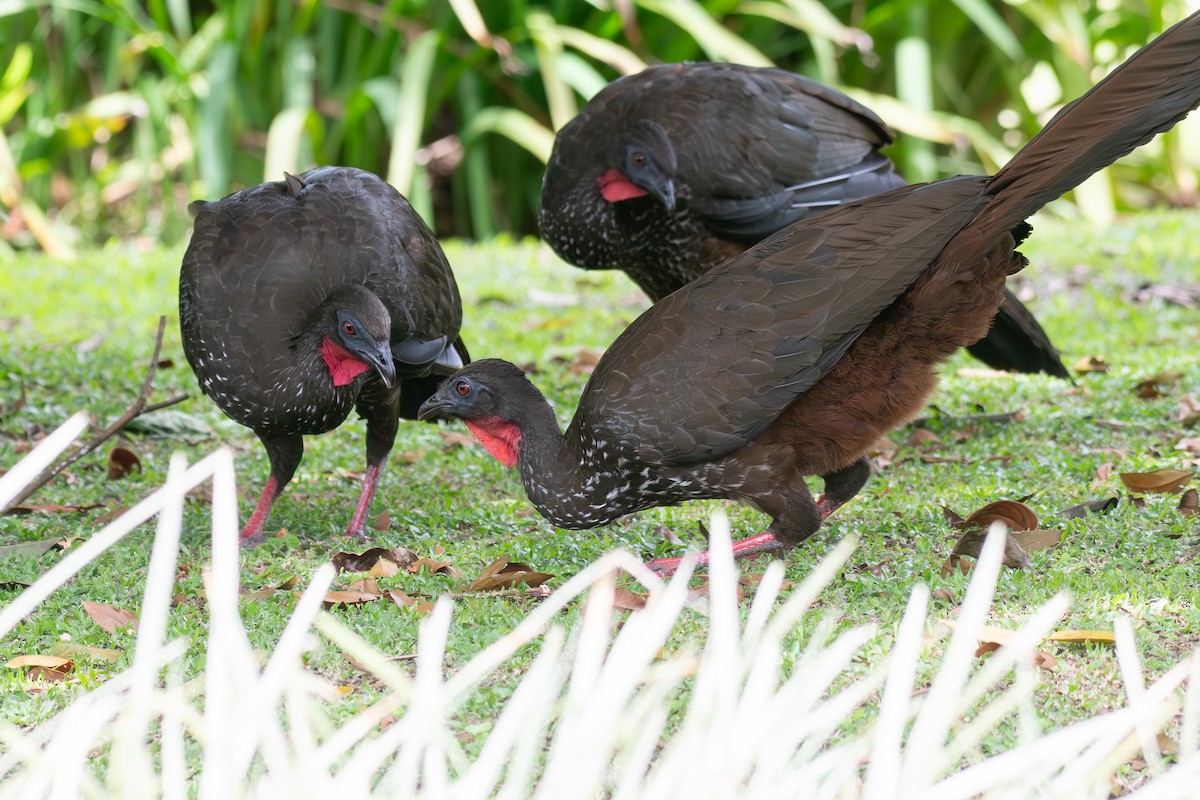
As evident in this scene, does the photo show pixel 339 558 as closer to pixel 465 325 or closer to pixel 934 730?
pixel 934 730

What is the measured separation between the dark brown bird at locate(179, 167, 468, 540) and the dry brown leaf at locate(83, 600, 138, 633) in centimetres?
79

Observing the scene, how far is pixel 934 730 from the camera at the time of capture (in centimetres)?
184

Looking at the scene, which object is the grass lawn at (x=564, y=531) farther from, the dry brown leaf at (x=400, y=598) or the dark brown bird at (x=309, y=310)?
the dark brown bird at (x=309, y=310)

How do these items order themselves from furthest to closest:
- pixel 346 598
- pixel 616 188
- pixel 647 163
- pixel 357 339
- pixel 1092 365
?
pixel 1092 365, pixel 616 188, pixel 647 163, pixel 357 339, pixel 346 598

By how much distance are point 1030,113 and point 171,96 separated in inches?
245

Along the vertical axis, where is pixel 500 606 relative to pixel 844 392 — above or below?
below

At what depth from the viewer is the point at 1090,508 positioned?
405cm

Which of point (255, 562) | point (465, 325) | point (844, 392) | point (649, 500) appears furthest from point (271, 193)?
point (465, 325)

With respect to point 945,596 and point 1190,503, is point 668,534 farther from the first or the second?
point 1190,503

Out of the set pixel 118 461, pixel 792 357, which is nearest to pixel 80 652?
pixel 118 461

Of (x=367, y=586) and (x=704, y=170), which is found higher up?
(x=704, y=170)

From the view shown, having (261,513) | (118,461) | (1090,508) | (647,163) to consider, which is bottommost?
(118,461)

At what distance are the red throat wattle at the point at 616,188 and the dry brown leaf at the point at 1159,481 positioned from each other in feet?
6.78

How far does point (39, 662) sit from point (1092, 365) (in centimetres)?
443
